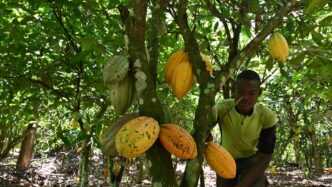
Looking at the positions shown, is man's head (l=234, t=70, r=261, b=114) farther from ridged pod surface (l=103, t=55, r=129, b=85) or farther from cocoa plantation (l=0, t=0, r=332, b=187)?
ridged pod surface (l=103, t=55, r=129, b=85)

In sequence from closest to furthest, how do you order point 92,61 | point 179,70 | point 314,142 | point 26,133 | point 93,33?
1. point 179,70
2. point 93,33
3. point 92,61
4. point 26,133
5. point 314,142

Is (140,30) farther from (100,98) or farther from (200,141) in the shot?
(100,98)

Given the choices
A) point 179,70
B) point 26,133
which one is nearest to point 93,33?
point 179,70

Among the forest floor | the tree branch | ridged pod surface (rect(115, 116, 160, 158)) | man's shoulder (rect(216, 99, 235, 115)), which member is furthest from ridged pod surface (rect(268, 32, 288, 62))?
the forest floor

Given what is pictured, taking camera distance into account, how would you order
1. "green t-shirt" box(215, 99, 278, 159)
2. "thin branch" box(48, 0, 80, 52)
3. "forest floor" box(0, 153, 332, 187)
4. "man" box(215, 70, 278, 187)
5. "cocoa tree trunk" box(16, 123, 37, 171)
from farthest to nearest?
"cocoa tree trunk" box(16, 123, 37, 171), "forest floor" box(0, 153, 332, 187), "thin branch" box(48, 0, 80, 52), "green t-shirt" box(215, 99, 278, 159), "man" box(215, 70, 278, 187)

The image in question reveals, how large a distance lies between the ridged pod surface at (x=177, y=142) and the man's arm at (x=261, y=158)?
3.48 ft

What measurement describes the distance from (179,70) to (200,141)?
0.99 feet

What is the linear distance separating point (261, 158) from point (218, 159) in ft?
3.10

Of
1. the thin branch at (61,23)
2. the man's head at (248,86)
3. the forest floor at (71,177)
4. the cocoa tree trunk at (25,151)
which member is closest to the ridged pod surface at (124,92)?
the man's head at (248,86)

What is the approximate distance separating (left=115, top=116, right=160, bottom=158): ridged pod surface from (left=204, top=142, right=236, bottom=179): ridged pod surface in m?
0.32

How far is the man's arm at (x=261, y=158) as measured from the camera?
2531mm

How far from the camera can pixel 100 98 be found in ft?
11.5

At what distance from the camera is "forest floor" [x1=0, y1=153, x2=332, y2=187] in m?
7.04

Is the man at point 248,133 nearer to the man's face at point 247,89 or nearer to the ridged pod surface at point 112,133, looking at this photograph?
the man's face at point 247,89
